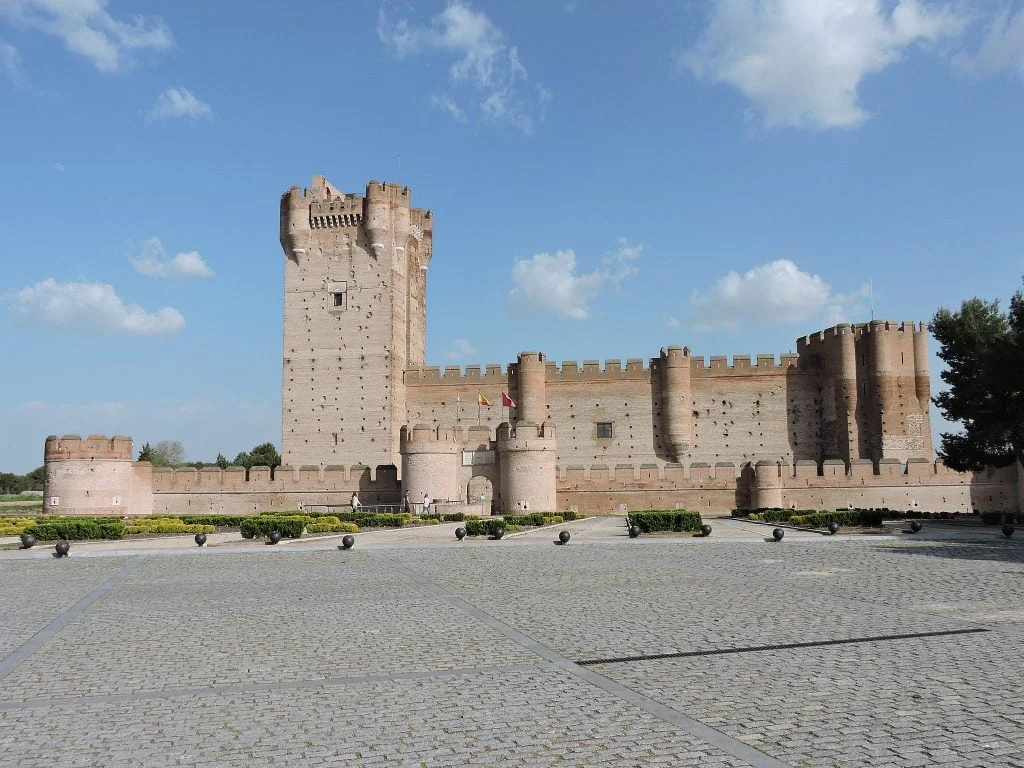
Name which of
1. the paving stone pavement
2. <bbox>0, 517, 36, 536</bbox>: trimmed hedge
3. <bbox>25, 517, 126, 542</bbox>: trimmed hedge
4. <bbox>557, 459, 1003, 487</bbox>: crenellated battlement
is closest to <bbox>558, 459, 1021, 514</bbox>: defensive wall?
<bbox>557, 459, 1003, 487</bbox>: crenellated battlement

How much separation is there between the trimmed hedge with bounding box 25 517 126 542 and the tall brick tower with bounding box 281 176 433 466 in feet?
57.7

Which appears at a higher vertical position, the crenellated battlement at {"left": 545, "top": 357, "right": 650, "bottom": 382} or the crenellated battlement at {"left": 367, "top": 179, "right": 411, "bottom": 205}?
the crenellated battlement at {"left": 367, "top": 179, "right": 411, "bottom": 205}

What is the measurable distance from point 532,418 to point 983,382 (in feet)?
65.7

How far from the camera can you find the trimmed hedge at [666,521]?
21.1m

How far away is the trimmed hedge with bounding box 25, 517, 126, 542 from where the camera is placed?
20688mm

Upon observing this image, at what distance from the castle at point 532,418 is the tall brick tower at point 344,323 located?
0.23 feet

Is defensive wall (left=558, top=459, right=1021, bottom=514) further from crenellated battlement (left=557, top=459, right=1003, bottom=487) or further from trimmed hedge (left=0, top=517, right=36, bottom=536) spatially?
trimmed hedge (left=0, top=517, right=36, bottom=536)

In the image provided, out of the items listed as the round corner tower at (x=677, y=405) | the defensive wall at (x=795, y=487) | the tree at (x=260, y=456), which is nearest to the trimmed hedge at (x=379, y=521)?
the defensive wall at (x=795, y=487)

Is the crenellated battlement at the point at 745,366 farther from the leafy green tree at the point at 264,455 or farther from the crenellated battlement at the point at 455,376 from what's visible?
the leafy green tree at the point at 264,455

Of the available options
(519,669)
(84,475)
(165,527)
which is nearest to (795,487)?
(165,527)

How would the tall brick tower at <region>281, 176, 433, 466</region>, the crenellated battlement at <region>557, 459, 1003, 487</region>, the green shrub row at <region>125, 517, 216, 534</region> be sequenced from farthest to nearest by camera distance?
1. the tall brick tower at <region>281, 176, 433, 466</region>
2. the crenellated battlement at <region>557, 459, 1003, 487</region>
3. the green shrub row at <region>125, 517, 216, 534</region>

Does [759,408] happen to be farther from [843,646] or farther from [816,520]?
[843,646]

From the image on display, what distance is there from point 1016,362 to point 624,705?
23168 mm

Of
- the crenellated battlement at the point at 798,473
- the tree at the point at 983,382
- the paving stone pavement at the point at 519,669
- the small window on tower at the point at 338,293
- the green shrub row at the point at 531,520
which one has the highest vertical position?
the small window on tower at the point at 338,293
